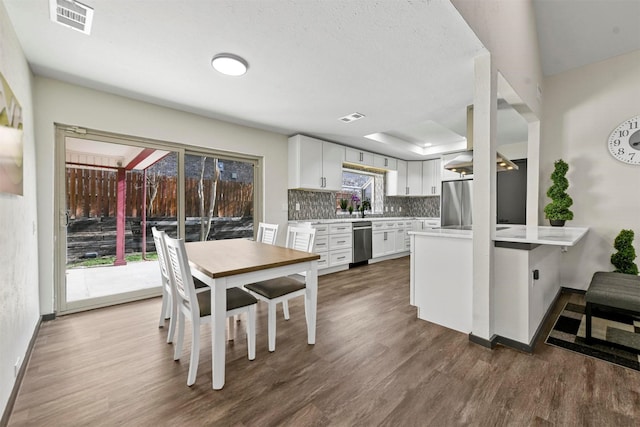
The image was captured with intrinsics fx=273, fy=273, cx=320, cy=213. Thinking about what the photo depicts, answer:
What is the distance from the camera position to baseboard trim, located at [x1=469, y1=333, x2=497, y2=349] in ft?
6.93

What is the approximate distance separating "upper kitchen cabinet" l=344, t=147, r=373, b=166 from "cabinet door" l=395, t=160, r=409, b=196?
1035 millimetres

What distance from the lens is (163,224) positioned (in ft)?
11.5

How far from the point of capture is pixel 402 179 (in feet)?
21.1

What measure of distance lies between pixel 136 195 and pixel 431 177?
5786 millimetres

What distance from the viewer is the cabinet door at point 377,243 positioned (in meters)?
5.30

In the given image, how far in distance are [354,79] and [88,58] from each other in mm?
2256

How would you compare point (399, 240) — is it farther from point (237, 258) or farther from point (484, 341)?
point (237, 258)

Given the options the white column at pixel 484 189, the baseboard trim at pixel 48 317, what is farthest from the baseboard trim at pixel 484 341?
the baseboard trim at pixel 48 317

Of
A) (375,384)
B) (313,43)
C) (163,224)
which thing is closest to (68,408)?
(375,384)

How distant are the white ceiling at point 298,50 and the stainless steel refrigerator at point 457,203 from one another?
7.13ft

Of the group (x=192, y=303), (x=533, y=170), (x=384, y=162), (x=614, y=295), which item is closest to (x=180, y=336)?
(x=192, y=303)

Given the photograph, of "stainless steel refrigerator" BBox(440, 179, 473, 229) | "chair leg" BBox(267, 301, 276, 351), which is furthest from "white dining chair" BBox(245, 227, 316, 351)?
"stainless steel refrigerator" BBox(440, 179, 473, 229)

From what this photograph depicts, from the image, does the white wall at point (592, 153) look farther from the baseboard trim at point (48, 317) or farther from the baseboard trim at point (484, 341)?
the baseboard trim at point (48, 317)

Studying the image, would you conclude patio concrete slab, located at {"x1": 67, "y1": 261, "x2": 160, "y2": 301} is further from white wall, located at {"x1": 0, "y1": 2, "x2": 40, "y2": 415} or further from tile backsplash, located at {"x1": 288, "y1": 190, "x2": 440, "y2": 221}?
tile backsplash, located at {"x1": 288, "y1": 190, "x2": 440, "y2": 221}
